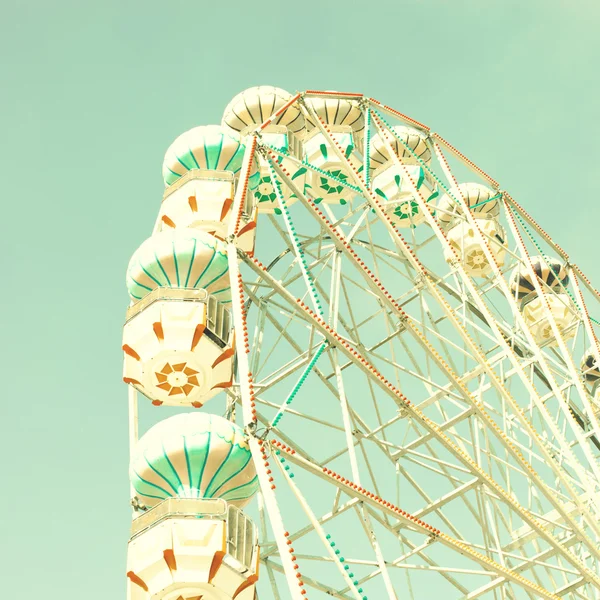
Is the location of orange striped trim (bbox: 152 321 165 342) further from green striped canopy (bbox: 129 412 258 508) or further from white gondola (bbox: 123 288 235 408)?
green striped canopy (bbox: 129 412 258 508)

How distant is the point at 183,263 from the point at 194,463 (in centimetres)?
296

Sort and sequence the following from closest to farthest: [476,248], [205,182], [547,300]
→ 1. [205,182]
2. [476,248]
3. [547,300]

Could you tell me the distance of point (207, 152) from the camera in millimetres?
15914

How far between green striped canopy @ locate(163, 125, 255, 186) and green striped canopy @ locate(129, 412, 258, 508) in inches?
220

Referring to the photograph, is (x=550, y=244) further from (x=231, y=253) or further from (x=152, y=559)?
(x=152, y=559)

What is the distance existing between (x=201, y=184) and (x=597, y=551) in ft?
27.0

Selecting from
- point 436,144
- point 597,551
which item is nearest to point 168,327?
point 597,551

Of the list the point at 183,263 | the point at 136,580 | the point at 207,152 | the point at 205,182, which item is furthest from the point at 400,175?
the point at 136,580

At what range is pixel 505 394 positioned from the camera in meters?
16.1

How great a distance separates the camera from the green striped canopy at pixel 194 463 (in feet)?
37.0

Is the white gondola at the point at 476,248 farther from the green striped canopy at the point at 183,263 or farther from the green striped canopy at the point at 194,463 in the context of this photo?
the green striped canopy at the point at 194,463

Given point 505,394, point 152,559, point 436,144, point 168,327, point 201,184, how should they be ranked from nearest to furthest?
point 152,559 < point 168,327 < point 201,184 < point 505,394 < point 436,144

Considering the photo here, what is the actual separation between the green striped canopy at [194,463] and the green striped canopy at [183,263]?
2.23 m

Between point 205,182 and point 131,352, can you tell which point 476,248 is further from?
point 131,352
